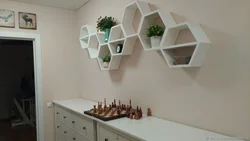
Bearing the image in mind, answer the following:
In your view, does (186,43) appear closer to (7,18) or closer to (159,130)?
(159,130)

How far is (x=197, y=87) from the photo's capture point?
158 cm

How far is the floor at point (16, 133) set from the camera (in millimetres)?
4113

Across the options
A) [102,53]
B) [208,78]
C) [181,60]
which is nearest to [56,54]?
[102,53]

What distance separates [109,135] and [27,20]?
2.34m

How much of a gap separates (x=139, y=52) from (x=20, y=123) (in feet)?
15.3

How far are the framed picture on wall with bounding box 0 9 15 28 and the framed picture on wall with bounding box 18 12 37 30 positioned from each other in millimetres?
95

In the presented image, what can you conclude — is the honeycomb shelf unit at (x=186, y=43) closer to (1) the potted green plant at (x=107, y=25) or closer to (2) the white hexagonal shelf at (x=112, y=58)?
(2) the white hexagonal shelf at (x=112, y=58)

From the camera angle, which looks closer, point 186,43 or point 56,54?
point 186,43

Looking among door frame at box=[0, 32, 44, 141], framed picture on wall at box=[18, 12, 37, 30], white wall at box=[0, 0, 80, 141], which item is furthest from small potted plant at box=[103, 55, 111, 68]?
framed picture on wall at box=[18, 12, 37, 30]

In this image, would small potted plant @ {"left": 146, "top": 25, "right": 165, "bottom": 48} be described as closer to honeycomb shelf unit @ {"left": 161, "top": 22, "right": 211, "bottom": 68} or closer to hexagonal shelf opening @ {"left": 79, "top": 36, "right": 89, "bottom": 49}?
honeycomb shelf unit @ {"left": 161, "top": 22, "right": 211, "bottom": 68}

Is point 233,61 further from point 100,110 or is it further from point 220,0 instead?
point 100,110

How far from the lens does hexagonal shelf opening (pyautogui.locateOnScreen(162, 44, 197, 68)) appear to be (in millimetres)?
1550

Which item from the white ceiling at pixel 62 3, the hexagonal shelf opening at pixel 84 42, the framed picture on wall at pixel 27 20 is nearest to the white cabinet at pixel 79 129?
the hexagonal shelf opening at pixel 84 42

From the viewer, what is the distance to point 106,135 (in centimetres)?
186
